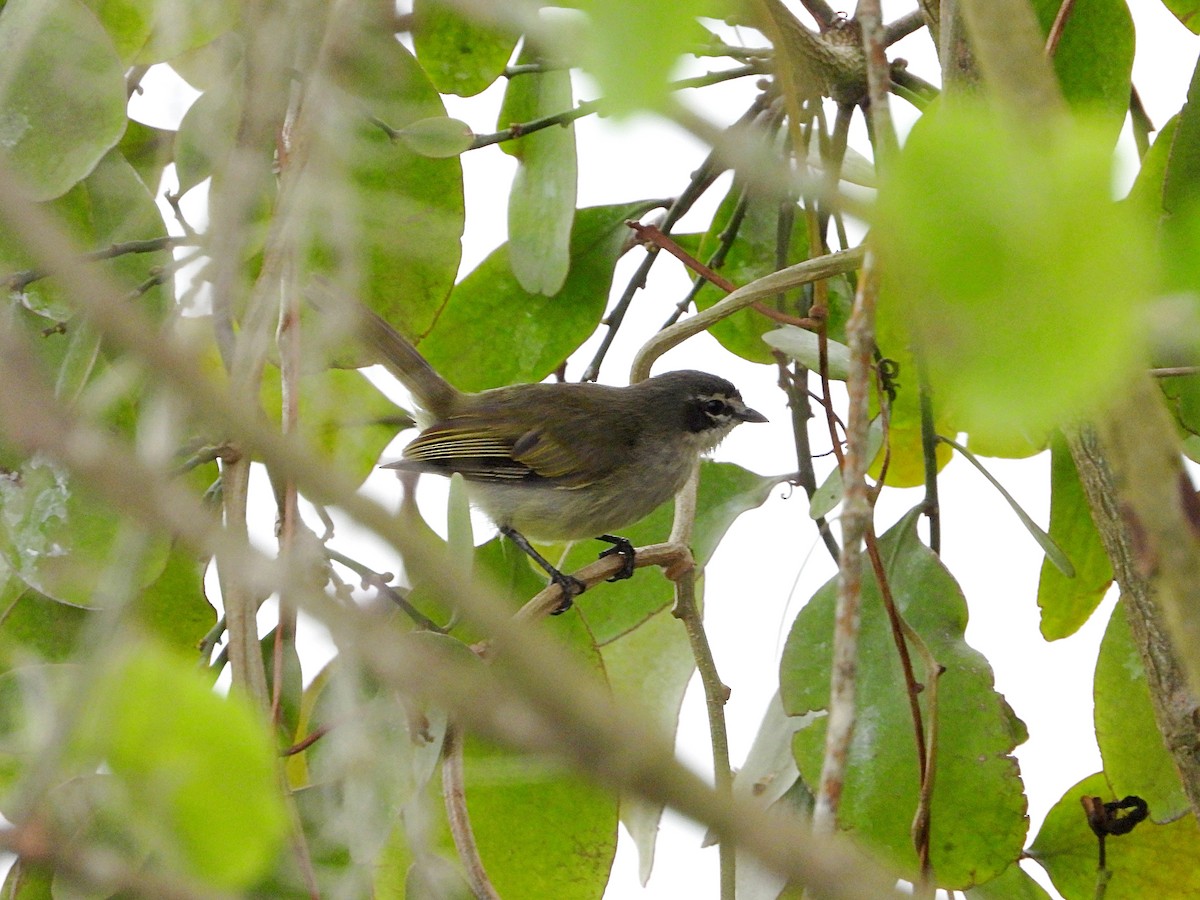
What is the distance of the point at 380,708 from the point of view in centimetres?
135

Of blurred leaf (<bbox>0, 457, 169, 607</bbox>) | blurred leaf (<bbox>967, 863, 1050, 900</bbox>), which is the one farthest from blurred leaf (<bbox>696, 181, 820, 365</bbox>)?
blurred leaf (<bbox>0, 457, 169, 607</bbox>)

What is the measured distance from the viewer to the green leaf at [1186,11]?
1.51m

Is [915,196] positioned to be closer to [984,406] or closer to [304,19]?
[984,406]

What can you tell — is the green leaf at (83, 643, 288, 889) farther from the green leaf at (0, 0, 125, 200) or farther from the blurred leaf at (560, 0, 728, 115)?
the green leaf at (0, 0, 125, 200)

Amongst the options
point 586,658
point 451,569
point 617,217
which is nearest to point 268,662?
point 586,658

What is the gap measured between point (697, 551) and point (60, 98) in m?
1.02

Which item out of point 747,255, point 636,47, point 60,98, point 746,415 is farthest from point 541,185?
point 746,415

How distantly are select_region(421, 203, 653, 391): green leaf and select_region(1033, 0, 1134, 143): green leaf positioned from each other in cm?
69

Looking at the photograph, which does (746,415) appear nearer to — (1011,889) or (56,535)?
(1011,889)

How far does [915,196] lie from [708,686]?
4.34 ft

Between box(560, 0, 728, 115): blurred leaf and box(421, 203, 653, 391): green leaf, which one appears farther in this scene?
box(421, 203, 653, 391): green leaf

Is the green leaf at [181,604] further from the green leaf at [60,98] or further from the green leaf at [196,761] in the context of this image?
the green leaf at [196,761]

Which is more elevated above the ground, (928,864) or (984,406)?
(984,406)

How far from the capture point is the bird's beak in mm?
3365
